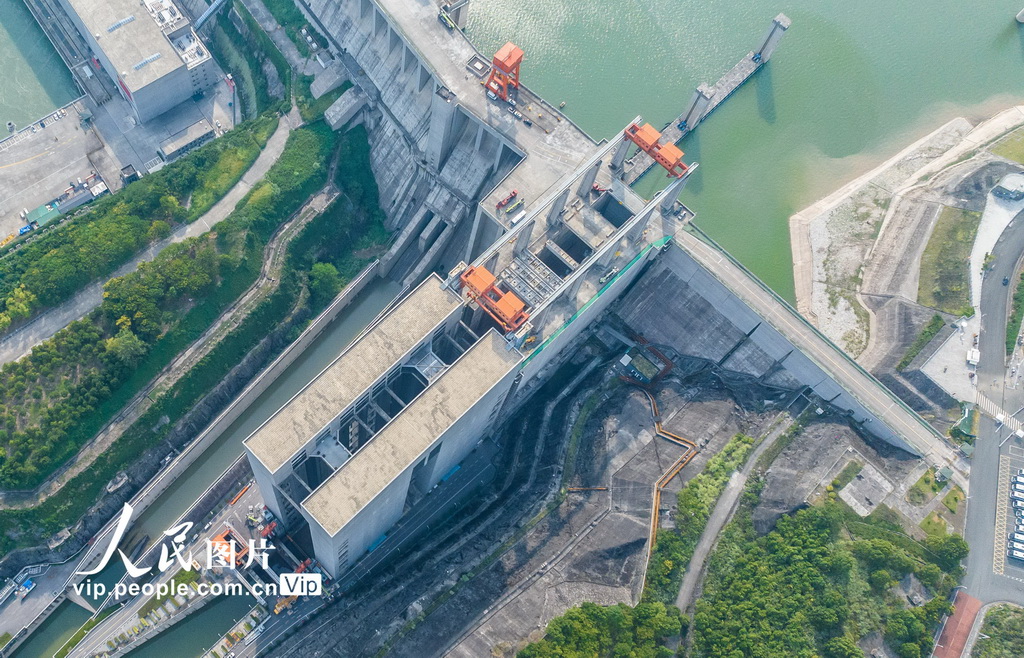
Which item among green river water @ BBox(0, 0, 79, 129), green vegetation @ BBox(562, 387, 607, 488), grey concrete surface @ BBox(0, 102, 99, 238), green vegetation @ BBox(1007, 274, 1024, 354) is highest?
green river water @ BBox(0, 0, 79, 129)

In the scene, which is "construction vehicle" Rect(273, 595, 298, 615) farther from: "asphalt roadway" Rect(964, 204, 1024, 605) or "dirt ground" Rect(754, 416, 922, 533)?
"asphalt roadway" Rect(964, 204, 1024, 605)

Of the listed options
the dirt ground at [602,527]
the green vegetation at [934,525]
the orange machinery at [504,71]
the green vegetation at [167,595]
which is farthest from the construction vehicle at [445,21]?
the green vegetation at [934,525]

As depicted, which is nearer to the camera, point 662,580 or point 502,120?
point 662,580

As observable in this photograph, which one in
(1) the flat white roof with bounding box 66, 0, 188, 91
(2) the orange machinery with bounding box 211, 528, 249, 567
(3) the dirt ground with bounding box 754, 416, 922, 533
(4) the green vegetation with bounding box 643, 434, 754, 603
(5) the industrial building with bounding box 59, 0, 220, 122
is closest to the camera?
(4) the green vegetation with bounding box 643, 434, 754, 603

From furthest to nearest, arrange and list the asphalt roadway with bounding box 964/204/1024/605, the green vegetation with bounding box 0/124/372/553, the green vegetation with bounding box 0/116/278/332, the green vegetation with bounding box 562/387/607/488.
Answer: the green vegetation with bounding box 562/387/607/488 < the green vegetation with bounding box 0/116/278/332 < the green vegetation with bounding box 0/124/372/553 < the asphalt roadway with bounding box 964/204/1024/605

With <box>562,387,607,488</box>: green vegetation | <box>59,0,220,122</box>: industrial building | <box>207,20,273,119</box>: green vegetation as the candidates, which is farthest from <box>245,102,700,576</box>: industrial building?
<box>59,0,220,122</box>: industrial building

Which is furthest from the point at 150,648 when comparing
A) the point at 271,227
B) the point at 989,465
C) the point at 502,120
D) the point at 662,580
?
the point at 989,465

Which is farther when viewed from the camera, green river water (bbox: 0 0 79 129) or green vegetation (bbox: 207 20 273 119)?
green vegetation (bbox: 207 20 273 119)

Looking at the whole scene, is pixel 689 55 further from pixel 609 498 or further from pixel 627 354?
pixel 609 498
